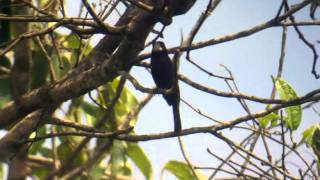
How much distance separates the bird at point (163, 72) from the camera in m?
1.74

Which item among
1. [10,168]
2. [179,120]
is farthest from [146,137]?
[10,168]

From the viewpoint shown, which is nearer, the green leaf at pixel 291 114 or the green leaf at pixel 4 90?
the green leaf at pixel 291 114

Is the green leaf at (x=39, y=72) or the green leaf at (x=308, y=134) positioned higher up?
the green leaf at (x=39, y=72)

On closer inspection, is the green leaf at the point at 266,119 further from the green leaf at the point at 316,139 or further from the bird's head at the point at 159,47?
the bird's head at the point at 159,47

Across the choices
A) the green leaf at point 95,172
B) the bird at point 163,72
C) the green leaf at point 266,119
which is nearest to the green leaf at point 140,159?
the green leaf at point 95,172

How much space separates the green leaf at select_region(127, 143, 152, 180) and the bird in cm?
174

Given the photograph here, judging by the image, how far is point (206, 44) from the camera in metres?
1.89

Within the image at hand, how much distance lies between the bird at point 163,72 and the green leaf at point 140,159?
5.70ft

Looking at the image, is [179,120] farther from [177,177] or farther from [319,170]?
[177,177]

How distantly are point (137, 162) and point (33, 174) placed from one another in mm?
701

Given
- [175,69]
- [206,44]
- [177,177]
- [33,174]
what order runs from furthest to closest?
1. [33,174]
2. [177,177]
3. [206,44]
4. [175,69]

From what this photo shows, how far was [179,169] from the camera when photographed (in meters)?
2.98

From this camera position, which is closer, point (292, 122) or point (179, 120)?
point (179, 120)

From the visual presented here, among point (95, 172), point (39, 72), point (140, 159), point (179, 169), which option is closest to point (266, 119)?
point (179, 169)
